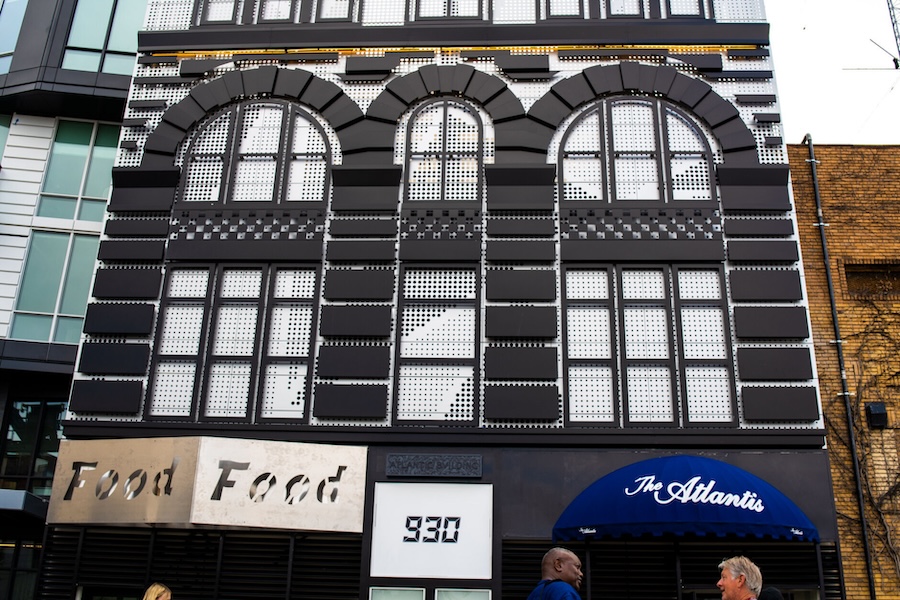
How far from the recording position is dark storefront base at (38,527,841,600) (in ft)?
43.9

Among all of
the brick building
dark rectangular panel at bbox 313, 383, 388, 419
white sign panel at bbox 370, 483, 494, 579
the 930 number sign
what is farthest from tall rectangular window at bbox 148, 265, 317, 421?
the brick building

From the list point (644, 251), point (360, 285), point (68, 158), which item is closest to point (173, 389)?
point (360, 285)

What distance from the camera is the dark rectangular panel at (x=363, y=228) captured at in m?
15.6

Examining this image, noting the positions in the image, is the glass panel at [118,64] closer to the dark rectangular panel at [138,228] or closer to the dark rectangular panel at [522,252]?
the dark rectangular panel at [138,228]

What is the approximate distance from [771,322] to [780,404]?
1.41 m

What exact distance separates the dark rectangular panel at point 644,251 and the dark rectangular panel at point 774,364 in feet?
5.94

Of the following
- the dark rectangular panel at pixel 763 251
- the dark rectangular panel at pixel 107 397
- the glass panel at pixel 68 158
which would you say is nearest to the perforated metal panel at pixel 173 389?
the dark rectangular panel at pixel 107 397

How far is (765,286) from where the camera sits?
49.2 feet

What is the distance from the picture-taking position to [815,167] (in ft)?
59.2

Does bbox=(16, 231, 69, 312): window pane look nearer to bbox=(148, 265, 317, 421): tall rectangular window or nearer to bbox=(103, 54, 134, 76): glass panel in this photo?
bbox=(103, 54, 134, 76): glass panel

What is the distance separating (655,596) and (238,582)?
6.50 m

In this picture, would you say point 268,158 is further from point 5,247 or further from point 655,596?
point 655,596

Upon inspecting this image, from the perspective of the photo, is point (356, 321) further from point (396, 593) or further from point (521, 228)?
point (396, 593)

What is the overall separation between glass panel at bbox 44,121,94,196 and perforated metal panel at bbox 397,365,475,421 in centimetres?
979
